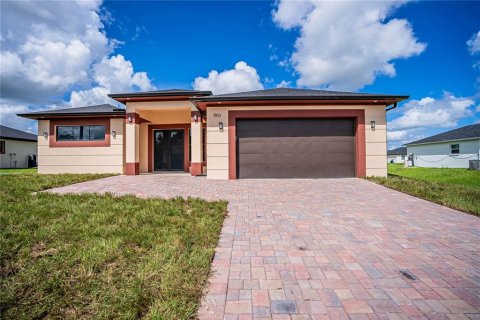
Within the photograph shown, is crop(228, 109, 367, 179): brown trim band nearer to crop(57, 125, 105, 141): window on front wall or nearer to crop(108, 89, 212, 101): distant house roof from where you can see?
crop(108, 89, 212, 101): distant house roof

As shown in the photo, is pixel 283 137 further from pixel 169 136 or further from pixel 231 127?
pixel 169 136

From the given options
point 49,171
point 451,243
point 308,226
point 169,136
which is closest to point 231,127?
point 169,136

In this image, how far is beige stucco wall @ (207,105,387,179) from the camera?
9.73 meters

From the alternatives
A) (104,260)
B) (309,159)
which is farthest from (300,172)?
(104,260)

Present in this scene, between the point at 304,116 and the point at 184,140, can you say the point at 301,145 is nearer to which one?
the point at 304,116

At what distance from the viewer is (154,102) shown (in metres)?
11.2

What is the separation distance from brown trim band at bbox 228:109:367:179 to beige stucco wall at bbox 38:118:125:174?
6559 millimetres

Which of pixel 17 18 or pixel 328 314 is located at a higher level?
pixel 17 18

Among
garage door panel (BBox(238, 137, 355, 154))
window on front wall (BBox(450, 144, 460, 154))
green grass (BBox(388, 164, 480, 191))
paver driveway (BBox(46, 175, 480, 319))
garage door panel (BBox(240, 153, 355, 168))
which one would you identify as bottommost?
paver driveway (BBox(46, 175, 480, 319))

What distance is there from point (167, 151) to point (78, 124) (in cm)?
495

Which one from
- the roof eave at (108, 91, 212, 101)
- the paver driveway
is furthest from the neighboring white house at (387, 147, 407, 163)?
the paver driveway

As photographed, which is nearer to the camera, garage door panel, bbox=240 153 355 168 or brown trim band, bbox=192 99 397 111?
brown trim band, bbox=192 99 397 111

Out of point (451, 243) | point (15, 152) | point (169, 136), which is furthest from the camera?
point (15, 152)

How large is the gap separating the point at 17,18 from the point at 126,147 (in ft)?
19.5
